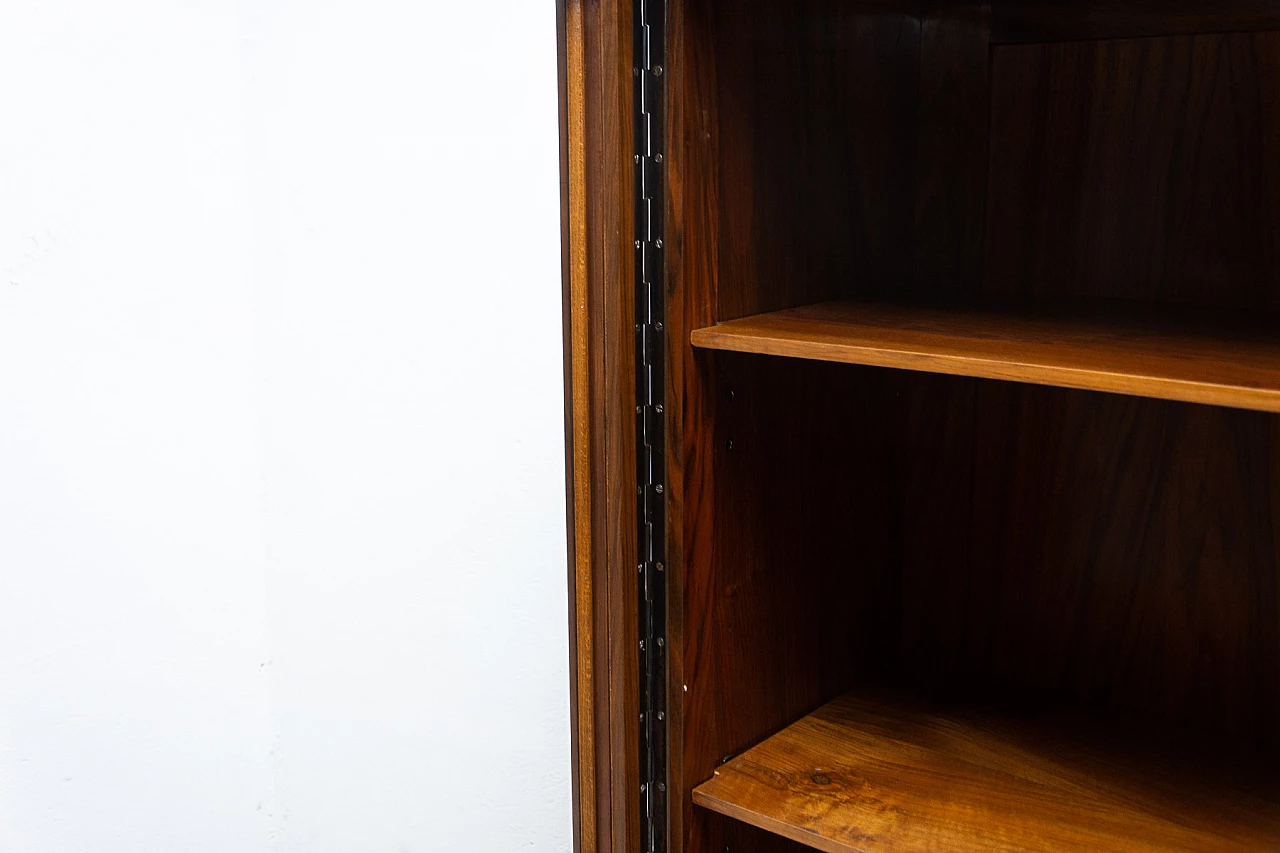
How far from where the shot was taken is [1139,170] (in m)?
1.22

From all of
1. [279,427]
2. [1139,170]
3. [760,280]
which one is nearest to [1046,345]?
[760,280]

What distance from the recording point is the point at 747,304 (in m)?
1.10

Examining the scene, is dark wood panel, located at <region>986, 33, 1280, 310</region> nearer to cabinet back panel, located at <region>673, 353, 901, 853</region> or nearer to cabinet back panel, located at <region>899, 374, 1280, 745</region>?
cabinet back panel, located at <region>899, 374, 1280, 745</region>

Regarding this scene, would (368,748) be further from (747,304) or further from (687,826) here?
(747,304)

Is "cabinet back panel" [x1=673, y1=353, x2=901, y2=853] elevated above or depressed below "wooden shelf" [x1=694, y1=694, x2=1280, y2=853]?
above

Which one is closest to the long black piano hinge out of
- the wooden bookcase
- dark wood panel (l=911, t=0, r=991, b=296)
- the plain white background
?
the wooden bookcase

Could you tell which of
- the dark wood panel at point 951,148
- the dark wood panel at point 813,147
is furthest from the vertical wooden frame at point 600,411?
the dark wood panel at point 951,148

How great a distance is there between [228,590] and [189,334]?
43cm

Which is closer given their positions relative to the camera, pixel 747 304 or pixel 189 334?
pixel 747 304

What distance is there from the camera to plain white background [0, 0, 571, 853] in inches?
68.4

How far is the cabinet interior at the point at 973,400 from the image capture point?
1.06 metres

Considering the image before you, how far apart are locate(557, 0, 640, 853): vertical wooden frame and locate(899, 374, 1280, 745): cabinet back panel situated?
17.9 inches

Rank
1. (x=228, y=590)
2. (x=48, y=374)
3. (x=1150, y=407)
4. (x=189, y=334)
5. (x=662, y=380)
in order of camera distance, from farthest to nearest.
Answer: (x=228, y=590) → (x=189, y=334) → (x=48, y=374) → (x=1150, y=407) → (x=662, y=380)

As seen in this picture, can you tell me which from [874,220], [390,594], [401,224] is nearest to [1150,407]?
[874,220]
